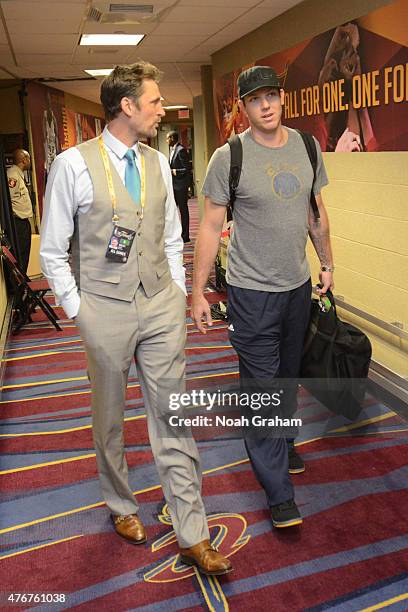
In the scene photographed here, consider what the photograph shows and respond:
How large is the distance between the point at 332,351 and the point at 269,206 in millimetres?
728

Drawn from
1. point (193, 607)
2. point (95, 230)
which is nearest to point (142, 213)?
point (95, 230)

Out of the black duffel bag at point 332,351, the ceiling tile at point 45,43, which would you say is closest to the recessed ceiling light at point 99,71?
the ceiling tile at point 45,43

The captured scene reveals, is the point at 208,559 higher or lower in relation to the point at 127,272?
lower

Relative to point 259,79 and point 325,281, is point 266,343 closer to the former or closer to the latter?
point 325,281

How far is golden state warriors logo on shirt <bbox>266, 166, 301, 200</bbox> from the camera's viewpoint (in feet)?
8.05

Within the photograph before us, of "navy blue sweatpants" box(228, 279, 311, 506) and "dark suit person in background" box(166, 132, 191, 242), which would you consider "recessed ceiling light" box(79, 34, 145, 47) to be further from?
"navy blue sweatpants" box(228, 279, 311, 506)

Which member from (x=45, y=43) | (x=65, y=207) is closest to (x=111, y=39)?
(x=45, y=43)

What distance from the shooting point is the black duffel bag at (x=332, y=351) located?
278 cm

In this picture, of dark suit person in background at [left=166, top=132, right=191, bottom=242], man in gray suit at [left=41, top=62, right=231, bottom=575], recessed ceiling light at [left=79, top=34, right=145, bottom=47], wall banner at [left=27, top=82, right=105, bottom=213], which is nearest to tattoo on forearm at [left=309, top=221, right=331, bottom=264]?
man in gray suit at [left=41, top=62, right=231, bottom=575]

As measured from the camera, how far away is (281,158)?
8.12 ft

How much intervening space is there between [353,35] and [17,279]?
138 inches

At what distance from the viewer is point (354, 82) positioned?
13.4 ft

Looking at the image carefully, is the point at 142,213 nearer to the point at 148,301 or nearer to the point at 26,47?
Answer: the point at 148,301

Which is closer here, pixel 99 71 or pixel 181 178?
pixel 99 71
